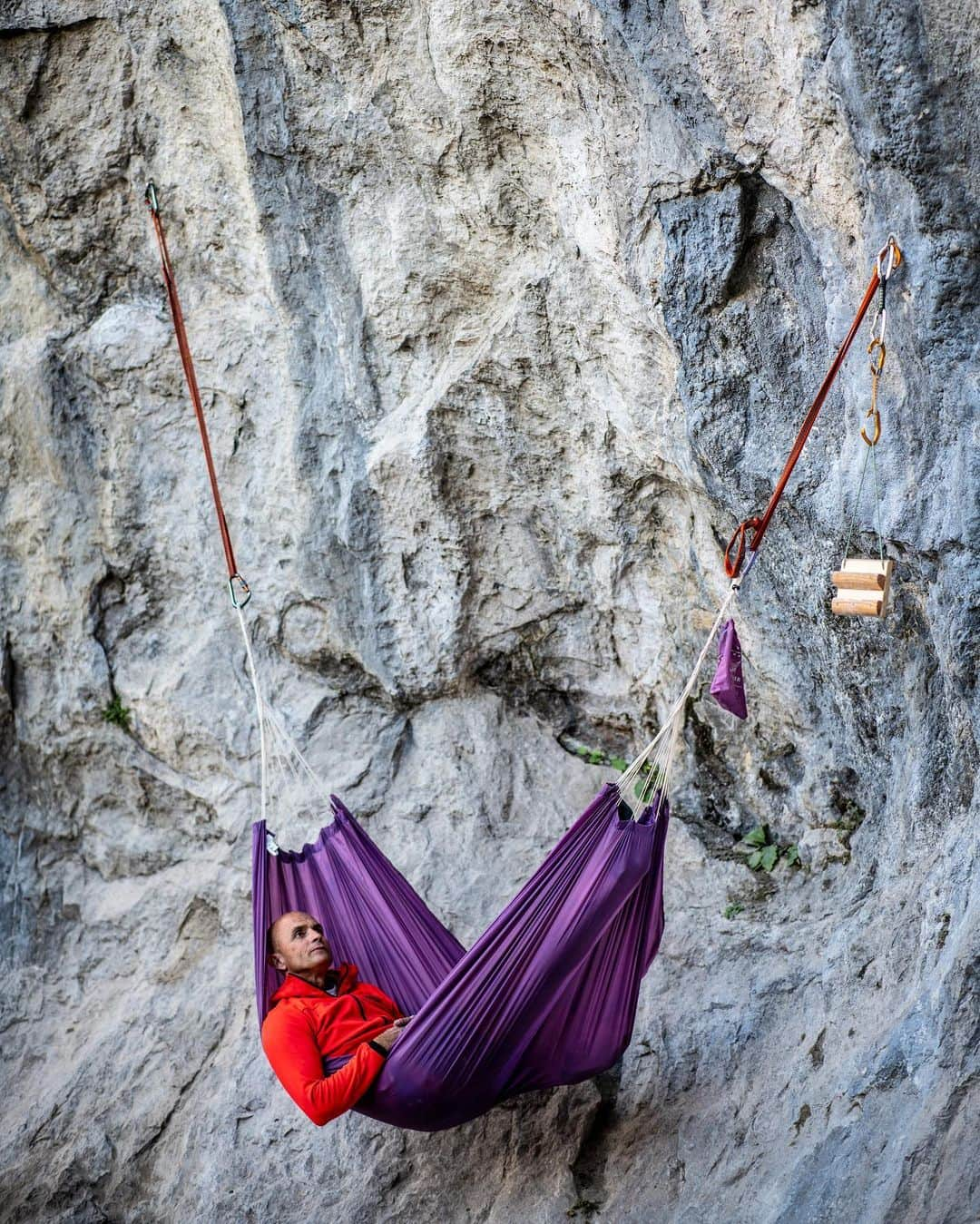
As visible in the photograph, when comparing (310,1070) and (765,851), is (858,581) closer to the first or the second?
(765,851)

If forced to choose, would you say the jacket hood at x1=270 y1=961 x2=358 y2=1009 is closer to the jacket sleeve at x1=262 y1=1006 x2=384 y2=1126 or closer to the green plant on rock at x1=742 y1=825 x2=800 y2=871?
the jacket sleeve at x1=262 y1=1006 x2=384 y2=1126

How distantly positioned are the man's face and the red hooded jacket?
0.03m

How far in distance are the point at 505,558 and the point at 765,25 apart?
1.54m

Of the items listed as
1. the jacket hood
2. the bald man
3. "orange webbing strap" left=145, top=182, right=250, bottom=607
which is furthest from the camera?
"orange webbing strap" left=145, top=182, right=250, bottom=607

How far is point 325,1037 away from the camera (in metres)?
2.43

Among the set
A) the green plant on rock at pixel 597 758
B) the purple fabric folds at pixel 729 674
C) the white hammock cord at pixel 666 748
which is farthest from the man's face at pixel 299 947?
the green plant on rock at pixel 597 758

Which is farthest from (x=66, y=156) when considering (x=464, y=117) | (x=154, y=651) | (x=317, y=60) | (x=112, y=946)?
(x=112, y=946)

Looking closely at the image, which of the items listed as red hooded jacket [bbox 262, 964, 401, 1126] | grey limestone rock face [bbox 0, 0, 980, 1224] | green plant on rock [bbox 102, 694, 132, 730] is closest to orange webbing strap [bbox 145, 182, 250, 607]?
grey limestone rock face [bbox 0, 0, 980, 1224]

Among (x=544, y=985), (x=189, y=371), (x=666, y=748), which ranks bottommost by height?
(x=544, y=985)

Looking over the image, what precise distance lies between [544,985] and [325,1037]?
486 millimetres

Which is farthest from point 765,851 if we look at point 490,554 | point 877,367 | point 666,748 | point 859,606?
point 877,367

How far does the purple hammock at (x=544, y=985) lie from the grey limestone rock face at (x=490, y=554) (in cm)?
42

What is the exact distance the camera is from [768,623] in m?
2.92

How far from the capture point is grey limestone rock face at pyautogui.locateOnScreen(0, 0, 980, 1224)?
91.1 inches
